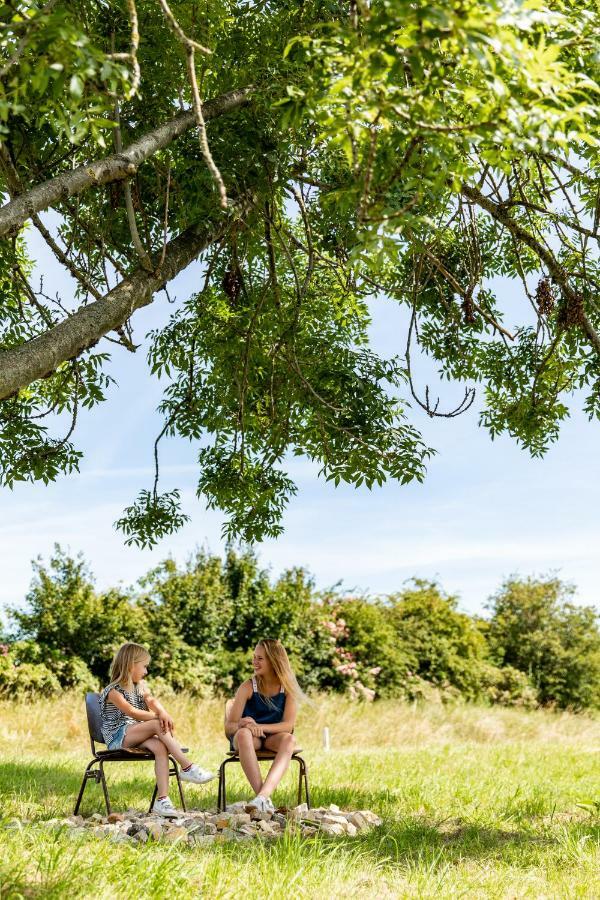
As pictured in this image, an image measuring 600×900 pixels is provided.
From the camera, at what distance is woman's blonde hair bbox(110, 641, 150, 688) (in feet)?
19.6

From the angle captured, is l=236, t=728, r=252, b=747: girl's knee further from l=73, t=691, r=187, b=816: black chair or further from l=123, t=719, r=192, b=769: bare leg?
l=73, t=691, r=187, b=816: black chair

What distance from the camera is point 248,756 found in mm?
5547

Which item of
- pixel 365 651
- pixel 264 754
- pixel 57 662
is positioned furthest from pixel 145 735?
pixel 365 651

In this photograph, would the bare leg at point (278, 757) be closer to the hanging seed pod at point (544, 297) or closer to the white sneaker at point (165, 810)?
the white sneaker at point (165, 810)

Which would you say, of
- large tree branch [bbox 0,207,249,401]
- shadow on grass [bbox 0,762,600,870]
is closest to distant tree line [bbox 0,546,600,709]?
shadow on grass [bbox 0,762,600,870]

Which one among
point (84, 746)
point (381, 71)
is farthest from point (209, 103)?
point (84, 746)

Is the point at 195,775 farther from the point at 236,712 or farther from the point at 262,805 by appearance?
the point at 262,805

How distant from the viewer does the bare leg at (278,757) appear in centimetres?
539

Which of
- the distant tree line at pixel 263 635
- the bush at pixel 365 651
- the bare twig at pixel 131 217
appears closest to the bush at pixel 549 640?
the distant tree line at pixel 263 635

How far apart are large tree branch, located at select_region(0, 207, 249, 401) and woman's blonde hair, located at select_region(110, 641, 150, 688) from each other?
217cm

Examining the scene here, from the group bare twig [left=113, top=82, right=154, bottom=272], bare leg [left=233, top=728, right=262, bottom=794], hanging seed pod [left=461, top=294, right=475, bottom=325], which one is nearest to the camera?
bare twig [left=113, top=82, right=154, bottom=272]

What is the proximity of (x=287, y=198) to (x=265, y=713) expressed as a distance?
4.44 m

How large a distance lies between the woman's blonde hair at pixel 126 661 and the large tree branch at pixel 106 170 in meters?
3.04

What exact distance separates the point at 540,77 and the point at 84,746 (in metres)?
10.4
